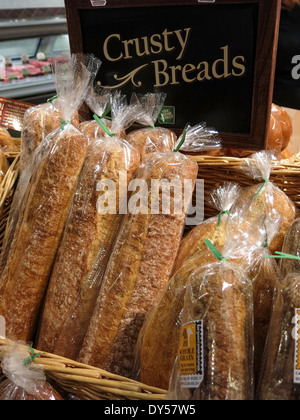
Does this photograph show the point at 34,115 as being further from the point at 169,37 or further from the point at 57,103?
the point at 169,37

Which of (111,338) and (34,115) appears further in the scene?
(34,115)

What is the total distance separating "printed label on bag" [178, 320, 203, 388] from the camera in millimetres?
888

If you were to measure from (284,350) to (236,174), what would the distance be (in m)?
0.85

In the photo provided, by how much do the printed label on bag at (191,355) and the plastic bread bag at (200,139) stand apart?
77 centimetres

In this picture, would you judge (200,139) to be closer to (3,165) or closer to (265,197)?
(265,197)

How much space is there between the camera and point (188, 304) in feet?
3.22

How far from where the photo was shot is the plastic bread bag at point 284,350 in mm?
827

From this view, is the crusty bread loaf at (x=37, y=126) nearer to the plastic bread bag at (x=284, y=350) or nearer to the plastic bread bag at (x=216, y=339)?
the plastic bread bag at (x=216, y=339)

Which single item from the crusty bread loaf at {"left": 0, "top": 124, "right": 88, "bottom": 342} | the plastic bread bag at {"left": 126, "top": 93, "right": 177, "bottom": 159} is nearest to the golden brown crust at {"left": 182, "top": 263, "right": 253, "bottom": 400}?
the crusty bread loaf at {"left": 0, "top": 124, "right": 88, "bottom": 342}

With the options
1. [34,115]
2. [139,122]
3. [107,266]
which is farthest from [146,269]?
[34,115]

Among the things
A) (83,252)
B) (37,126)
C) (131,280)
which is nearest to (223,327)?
(131,280)

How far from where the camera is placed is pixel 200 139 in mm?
1616

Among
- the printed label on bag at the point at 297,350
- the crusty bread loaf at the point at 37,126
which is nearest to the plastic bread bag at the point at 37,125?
the crusty bread loaf at the point at 37,126
